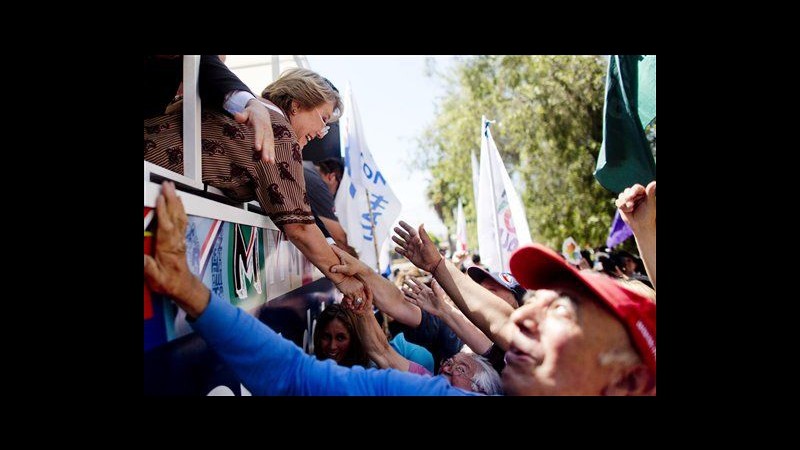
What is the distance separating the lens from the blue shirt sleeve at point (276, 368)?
5.12 ft

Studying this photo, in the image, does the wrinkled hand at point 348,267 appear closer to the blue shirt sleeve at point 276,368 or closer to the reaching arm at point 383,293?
the reaching arm at point 383,293

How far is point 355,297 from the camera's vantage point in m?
2.77

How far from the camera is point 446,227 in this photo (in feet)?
106

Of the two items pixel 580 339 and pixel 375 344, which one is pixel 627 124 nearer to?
pixel 375 344

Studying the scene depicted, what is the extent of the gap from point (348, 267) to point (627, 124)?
2389 mm

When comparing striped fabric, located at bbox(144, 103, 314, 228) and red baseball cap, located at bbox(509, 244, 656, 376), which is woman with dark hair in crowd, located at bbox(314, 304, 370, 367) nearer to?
striped fabric, located at bbox(144, 103, 314, 228)

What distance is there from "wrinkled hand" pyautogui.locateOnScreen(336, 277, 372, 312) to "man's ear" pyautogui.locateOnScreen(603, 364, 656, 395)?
136 centimetres

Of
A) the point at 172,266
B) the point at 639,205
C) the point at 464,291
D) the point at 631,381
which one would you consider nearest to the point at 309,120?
the point at 464,291

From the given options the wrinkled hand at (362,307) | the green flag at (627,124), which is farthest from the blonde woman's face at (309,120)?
the green flag at (627,124)

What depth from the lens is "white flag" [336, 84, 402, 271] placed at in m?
4.99

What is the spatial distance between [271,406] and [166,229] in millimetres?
630

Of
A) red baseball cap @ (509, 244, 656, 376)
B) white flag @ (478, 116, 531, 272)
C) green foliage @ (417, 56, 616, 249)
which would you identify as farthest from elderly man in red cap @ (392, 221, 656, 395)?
green foliage @ (417, 56, 616, 249)
